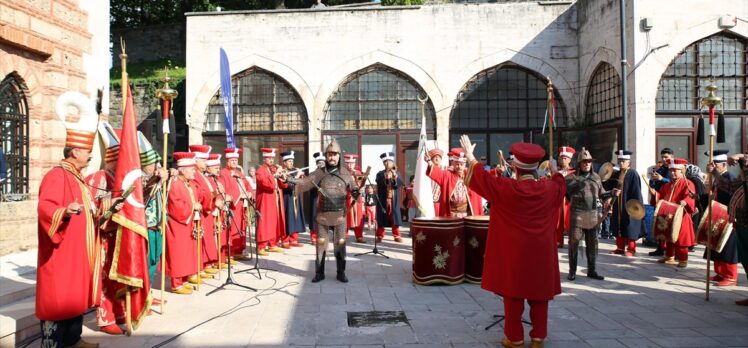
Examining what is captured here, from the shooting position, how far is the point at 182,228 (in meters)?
6.71

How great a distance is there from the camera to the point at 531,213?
468 centimetres

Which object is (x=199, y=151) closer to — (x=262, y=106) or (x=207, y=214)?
(x=207, y=214)

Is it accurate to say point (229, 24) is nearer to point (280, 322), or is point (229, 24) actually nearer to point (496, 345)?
point (280, 322)

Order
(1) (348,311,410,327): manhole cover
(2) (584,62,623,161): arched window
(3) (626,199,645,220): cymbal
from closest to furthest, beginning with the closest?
(1) (348,311,410,327): manhole cover, (3) (626,199,645,220): cymbal, (2) (584,62,623,161): arched window

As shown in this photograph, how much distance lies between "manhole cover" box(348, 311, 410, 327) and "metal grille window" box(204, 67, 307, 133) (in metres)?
10.9

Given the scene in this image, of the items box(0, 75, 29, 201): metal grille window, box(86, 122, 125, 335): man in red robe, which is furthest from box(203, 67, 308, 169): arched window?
box(86, 122, 125, 335): man in red robe

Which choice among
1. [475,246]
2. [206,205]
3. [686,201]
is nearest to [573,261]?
[475,246]

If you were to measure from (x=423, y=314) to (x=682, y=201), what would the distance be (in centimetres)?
538

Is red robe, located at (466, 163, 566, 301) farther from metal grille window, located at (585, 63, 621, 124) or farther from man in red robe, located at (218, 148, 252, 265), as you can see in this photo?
metal grille window, located at (585, 63, 621, 124)

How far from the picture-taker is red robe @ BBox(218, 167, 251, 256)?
29.6 feet

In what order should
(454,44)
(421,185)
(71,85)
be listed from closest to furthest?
(421,185) < (71,85) < (454,44)

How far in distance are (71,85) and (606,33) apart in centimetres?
1280

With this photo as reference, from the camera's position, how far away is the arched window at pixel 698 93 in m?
13.3

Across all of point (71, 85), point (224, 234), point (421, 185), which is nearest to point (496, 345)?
point (421, 185)
